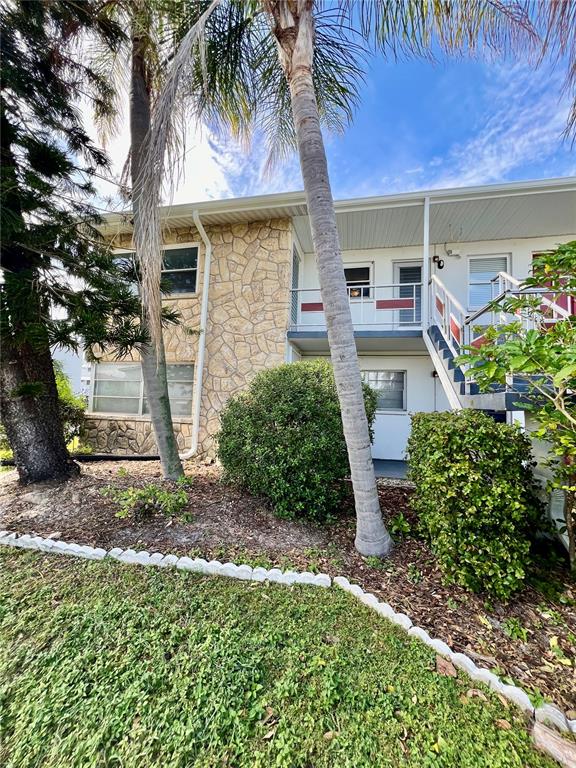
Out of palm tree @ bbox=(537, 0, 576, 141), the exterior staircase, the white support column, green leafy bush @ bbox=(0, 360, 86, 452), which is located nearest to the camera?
palm tree @ bbox=(537, 0, 576, 141)

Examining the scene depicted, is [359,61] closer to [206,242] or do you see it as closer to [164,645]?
[206,242]

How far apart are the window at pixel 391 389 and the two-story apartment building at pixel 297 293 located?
3 cm

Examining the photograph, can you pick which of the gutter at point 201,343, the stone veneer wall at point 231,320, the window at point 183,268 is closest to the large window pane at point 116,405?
the stone veneer wall at point 231,320

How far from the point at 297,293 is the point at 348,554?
22.3 feet

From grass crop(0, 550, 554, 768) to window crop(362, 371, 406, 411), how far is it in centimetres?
647

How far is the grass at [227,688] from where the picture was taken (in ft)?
5.35

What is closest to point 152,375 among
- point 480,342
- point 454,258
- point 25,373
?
point 25,373

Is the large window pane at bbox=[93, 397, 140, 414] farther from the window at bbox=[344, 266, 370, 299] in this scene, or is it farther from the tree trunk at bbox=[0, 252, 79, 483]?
the window at bbox=[344, 266, 370, 299]

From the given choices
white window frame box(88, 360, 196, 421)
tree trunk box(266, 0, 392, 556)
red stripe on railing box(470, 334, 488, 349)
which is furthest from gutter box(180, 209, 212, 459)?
red stripe on railing box(470, 334, 488, 349)

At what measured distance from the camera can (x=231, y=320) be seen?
26.5ft

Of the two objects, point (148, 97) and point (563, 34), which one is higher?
point (148, 97)

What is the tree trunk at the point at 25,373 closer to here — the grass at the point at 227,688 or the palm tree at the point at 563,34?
the grass at the point at 227,688

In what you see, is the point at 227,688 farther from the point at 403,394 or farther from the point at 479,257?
the point at 479,257

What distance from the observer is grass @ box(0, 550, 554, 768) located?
163 cm
